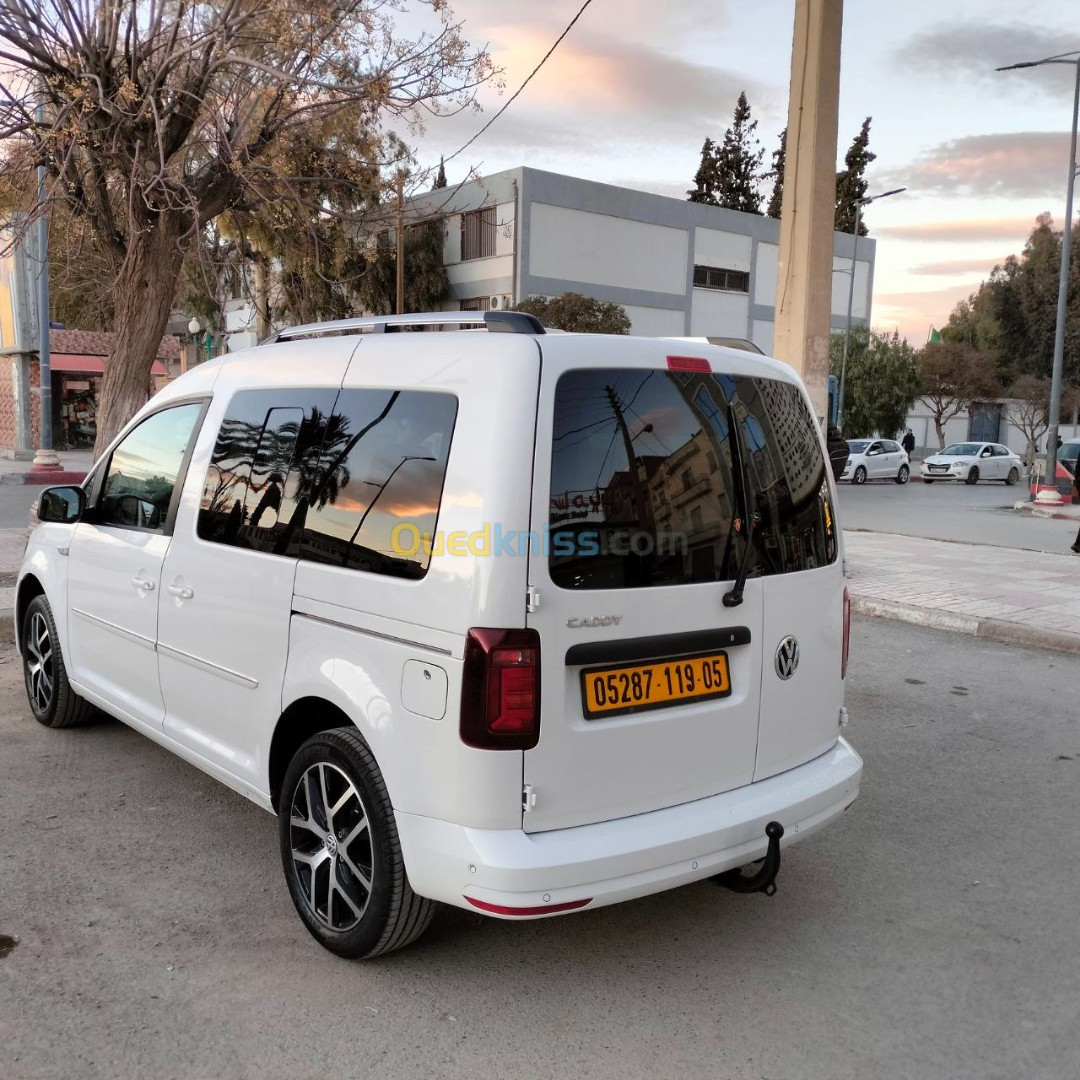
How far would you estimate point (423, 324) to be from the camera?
3.30 meters

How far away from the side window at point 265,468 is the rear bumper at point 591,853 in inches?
44.7

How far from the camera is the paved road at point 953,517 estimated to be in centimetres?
1605

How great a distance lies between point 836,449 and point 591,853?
21.3ft

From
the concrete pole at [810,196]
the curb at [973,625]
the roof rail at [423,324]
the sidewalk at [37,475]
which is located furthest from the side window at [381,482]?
the sidewalk at [37,475]

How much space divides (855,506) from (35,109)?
17695 millimetres

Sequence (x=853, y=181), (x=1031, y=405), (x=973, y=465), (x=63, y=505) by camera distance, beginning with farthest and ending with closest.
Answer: (x=853, y=181)
(x=1031, y=405)
(x=973, y=465)
(x=63, y=505)

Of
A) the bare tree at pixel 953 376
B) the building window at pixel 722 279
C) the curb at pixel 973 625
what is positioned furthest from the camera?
the bare tree at pixel 953 376

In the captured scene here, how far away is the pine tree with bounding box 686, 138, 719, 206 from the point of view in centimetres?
5662

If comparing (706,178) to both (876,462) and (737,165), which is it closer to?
(737,165)

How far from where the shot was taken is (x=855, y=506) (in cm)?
2267

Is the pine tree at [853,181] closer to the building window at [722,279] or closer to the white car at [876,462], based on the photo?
the building window at [722,279]

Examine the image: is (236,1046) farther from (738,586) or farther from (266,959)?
(738,586)

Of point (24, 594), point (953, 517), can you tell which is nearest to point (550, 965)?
point (24, 594)

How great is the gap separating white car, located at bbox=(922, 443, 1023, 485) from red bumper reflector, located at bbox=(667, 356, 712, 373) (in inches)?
1308
